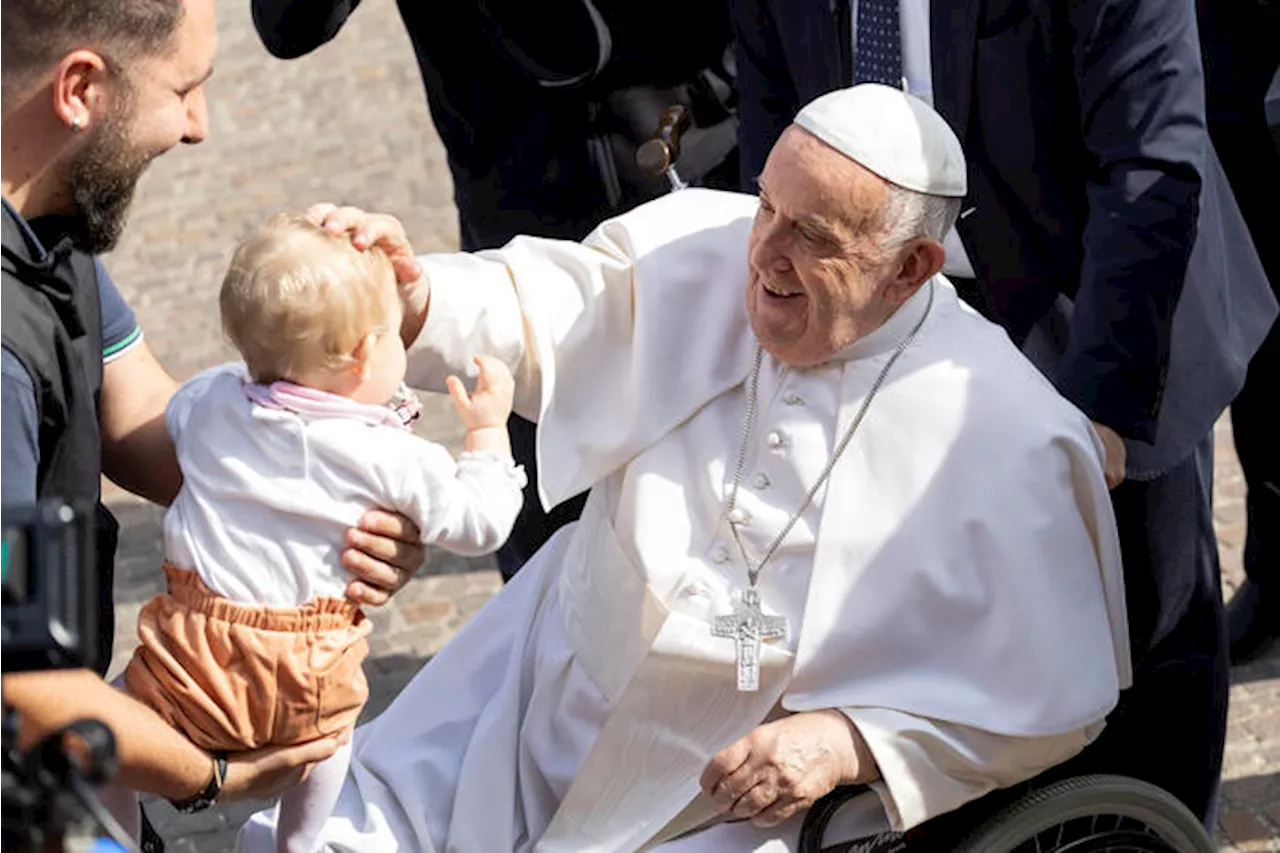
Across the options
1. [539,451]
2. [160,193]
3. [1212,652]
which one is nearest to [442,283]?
[539,451]

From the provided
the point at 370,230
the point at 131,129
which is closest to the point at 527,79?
the point at 370,230

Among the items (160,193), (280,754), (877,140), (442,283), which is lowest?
(160,193)

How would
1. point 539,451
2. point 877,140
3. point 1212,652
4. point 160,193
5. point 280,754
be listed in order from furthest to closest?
point 160,193 < point 1212,652 < point 539,451 < point 877,140 < point 280,754

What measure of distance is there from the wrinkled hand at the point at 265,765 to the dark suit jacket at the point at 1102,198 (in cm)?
146

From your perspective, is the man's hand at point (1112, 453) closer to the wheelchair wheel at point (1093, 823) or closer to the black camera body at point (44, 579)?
the wheelchair wheel at point (1093, 823)

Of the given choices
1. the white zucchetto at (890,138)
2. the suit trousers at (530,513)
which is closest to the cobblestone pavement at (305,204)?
the suit trousers at (530,513)

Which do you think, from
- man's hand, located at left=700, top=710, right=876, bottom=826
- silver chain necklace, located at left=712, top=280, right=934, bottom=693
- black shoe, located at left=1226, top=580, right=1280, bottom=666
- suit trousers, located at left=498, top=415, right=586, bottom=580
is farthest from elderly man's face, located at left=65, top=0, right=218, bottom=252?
black shoe, located at left=1226, top=580, right=1280, bottom=666

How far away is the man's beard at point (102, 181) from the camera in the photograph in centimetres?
315

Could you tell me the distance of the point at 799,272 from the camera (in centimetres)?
348

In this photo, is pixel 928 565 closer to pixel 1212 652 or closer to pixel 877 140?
pixel 877 140

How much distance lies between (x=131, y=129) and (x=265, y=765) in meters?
0.89

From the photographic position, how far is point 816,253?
347 centimetres

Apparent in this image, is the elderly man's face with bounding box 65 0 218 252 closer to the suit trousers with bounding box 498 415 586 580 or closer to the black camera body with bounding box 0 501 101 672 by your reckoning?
the black camera body with bounding box 0 501 101 672

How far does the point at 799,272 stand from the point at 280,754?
1.04 metres
